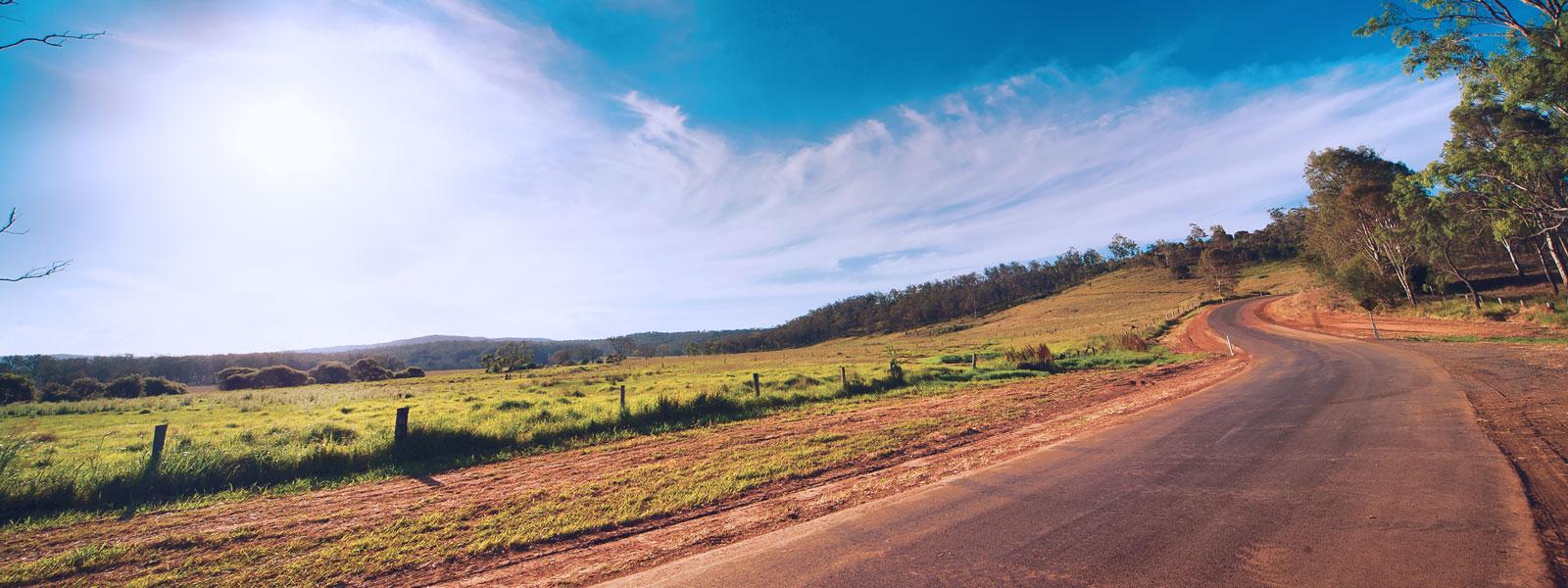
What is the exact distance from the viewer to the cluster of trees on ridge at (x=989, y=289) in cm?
12244

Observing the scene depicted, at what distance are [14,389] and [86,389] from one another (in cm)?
1621

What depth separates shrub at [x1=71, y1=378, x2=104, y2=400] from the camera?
5944 cm

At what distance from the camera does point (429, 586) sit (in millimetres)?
5004

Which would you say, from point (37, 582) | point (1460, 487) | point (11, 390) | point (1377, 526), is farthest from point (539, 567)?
point (11, 390)

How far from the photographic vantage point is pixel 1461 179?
19953mm

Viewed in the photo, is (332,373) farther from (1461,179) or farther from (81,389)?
(1461,179)

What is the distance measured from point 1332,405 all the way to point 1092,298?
103147mm

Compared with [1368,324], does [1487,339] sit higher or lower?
higher

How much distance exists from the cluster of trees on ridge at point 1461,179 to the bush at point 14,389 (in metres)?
102

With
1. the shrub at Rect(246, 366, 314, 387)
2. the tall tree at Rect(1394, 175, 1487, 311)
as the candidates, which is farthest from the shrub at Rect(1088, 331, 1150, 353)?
the shrub at Rect(246, 366, 314, 387)

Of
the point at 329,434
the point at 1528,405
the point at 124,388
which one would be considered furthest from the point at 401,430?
the point at 124,388

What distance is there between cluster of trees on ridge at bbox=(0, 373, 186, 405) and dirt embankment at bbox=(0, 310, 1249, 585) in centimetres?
7764

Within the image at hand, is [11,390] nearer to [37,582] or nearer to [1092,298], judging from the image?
[37,582]

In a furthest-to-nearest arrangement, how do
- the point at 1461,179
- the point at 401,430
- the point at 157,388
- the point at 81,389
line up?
1. the point at 157,388
2. the point at 81,389
3. the point at 1461,179
4. the point at 401,430
